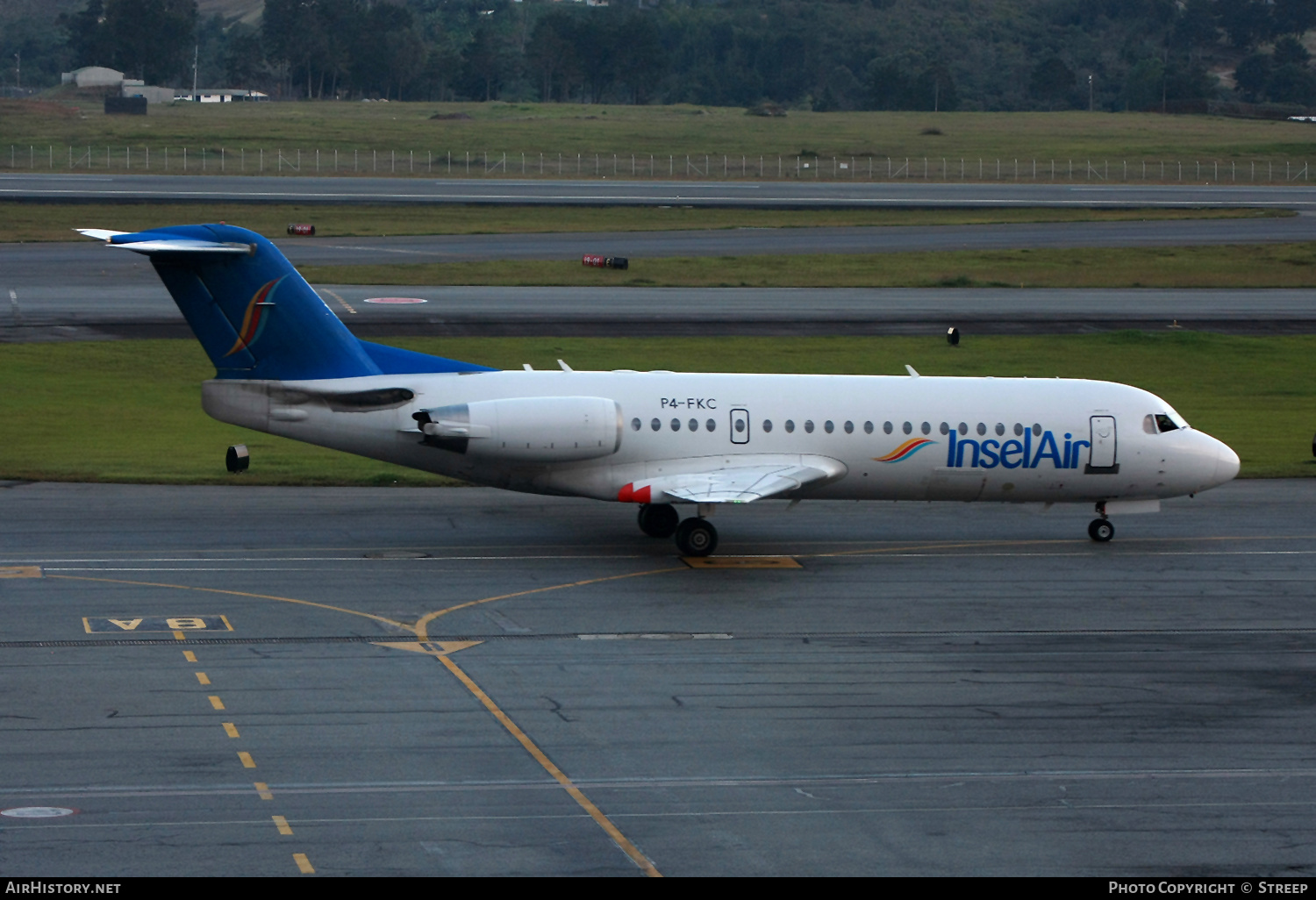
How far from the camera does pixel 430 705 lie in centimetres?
2181

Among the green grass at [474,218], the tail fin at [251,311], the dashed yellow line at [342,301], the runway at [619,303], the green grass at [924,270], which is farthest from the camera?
A: the green grass at [474,218]

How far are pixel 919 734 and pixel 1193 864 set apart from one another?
4970 millimetres

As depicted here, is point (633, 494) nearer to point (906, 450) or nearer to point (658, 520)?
point (658, 520)

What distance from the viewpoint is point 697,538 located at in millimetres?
31266

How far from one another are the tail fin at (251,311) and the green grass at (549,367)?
832 centimetres

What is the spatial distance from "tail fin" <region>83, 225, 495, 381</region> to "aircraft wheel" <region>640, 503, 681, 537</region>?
22.7 ft

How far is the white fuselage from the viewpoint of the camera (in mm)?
31344

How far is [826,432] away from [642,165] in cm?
10546

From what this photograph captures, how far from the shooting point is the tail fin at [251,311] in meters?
30.8

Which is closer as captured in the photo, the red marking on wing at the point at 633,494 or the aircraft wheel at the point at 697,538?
the red marking on wing at the point at 633,494

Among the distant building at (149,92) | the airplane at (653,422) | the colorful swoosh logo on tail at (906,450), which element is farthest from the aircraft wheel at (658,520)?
the distant building at (149,92)

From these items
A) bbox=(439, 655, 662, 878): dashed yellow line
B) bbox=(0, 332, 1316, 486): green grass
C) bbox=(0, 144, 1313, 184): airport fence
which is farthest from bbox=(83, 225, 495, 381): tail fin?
bbox=(0, 144, 1313, 184): airport fence

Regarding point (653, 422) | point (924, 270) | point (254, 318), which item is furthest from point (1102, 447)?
point (924, 270)

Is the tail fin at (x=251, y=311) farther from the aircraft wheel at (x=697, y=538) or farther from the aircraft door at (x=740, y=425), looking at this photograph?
the aircraft door at (x=740, y=425)
